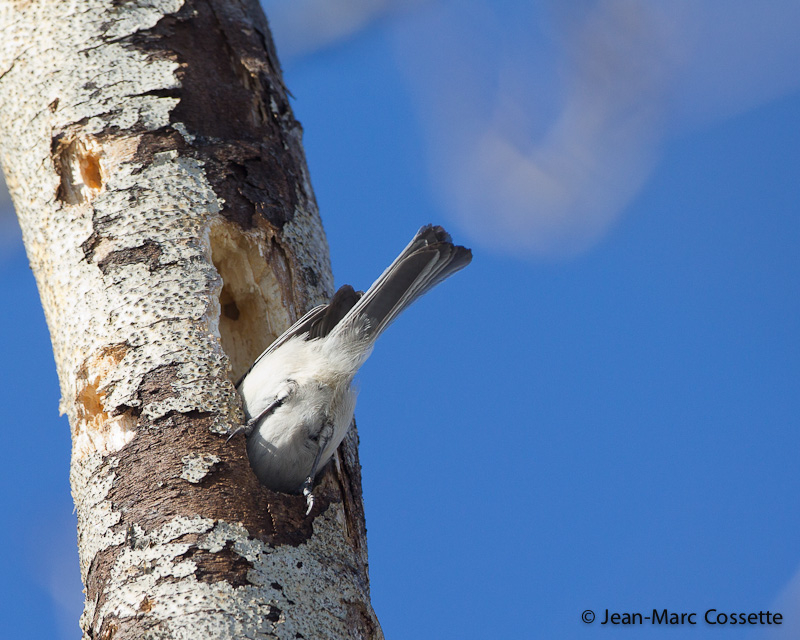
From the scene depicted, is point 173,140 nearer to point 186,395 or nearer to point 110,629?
point 186,395

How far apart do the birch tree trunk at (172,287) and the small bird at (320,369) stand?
90 millimetres

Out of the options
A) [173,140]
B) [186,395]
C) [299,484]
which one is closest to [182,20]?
[173,140]

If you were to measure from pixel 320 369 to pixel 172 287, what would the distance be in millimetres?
498

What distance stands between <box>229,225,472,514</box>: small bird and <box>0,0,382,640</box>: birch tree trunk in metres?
0.09

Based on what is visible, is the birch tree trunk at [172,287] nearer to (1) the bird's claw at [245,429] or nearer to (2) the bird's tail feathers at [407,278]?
(1) the bird's claw at [245,429]

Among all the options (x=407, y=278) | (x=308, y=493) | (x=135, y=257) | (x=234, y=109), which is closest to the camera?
(x=308, y=493)

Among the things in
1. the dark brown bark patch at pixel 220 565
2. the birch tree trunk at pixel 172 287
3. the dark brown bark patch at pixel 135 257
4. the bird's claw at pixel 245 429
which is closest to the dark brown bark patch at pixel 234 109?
the birch tree trunk at pixel 172 287

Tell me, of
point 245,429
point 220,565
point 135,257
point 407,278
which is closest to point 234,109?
point 135,257

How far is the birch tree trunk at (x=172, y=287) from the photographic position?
80.2 inches

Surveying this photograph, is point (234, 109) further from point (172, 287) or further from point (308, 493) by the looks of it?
point (308, 493)

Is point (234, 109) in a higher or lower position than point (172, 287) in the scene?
higher

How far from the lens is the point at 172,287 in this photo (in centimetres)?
240

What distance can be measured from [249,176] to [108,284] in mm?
519

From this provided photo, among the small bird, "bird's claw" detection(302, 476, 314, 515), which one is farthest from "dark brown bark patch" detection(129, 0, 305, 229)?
"bird's claw" detection(302, 476, 314, 515)
